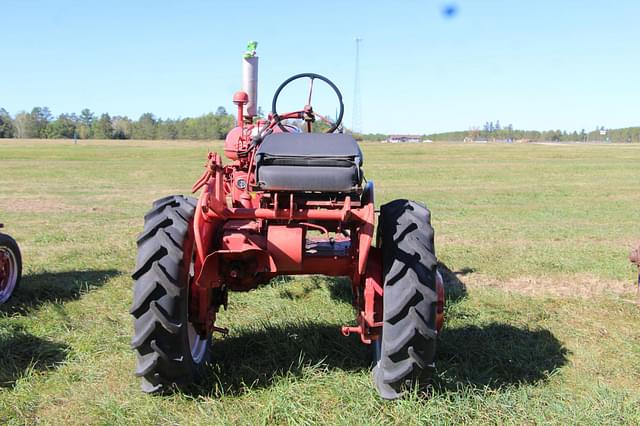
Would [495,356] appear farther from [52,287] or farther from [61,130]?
[61,130]

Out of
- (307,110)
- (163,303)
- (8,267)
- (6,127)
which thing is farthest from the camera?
(6,127)

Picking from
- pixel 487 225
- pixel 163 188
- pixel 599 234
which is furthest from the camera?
pixel 163 188

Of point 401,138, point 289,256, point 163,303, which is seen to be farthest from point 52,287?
point 401,138

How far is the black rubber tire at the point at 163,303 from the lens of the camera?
3330 mm

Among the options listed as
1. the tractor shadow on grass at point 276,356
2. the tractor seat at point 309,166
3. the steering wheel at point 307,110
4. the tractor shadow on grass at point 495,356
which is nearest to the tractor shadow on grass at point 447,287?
the tractor shadow on grass at point 495,356

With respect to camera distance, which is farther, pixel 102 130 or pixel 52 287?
pixel 102 130

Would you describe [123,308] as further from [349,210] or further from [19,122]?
[19,122]

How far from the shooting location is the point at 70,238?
923 centimetres

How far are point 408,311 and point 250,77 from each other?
345cm

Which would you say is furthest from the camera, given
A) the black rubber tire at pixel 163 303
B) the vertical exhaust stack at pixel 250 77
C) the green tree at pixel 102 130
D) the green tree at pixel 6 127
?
the green tree at pixel 102 130

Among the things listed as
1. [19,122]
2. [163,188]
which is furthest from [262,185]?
[19,122]

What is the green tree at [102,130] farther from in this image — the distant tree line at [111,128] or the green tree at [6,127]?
the green tree at [6,127]

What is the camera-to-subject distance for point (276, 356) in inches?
165

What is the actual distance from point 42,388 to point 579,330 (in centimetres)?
434
